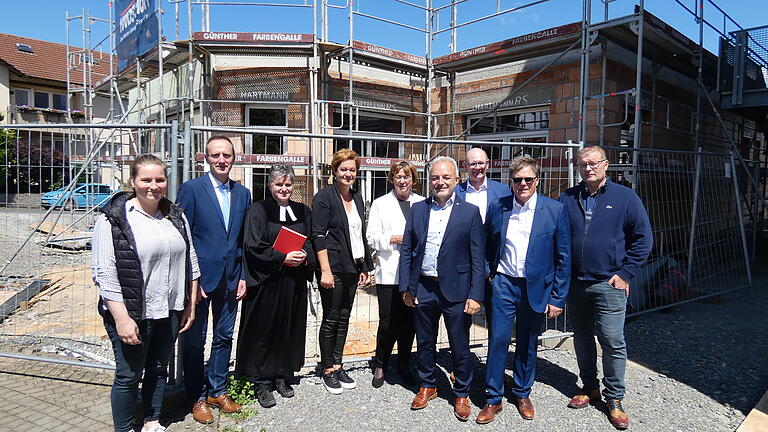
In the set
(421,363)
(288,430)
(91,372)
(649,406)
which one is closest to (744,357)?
(649,406)

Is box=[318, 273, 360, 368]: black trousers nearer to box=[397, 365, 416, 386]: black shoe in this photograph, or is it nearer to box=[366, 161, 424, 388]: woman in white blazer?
box=[366, 161, 424, 388]: woman in white blazer

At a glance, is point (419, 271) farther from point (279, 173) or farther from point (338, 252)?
point (279, 173)

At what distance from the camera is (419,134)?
11.1 meters

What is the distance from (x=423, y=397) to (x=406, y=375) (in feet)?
1.43

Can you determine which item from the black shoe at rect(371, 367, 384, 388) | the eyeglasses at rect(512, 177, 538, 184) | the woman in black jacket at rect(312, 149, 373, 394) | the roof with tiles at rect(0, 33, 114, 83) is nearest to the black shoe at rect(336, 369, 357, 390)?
the woman in black jacket at rect(312, 149, 373, 394)

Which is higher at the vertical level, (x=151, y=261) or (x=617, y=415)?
(x=151, y=261)

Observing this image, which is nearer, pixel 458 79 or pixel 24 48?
pixel 458 79

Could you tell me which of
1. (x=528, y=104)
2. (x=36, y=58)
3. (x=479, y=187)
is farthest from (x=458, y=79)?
(x=36, y=58)

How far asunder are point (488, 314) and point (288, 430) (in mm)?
1699

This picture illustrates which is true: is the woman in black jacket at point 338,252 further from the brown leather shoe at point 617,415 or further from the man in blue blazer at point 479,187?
the brown leather shoe at point 617,415

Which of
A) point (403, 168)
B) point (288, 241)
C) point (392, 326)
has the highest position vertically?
point (403, 168)

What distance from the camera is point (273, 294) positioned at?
3.61 metres

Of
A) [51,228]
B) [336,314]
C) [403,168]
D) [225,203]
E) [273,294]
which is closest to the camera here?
[225,203]

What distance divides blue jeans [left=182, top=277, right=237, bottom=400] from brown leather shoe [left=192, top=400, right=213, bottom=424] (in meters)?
0.05
